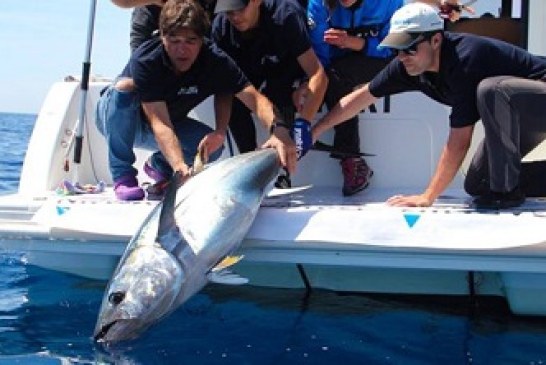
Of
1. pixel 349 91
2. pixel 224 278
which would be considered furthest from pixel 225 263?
pixel 349 91

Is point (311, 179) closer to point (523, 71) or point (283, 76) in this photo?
point (283, 76)

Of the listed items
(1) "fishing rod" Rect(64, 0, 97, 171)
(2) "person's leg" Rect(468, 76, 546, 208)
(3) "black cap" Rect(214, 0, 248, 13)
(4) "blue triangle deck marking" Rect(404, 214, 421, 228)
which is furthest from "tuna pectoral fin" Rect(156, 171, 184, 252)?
(1) "fishing rod" Rect(64, 0, 97, 171)

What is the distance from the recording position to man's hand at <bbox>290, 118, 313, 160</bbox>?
4781 mm

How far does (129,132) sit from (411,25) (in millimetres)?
1858

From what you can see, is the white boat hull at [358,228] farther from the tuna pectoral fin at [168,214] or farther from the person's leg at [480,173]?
the tuna pectoral fin at [168,214]

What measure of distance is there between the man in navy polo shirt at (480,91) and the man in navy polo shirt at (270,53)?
705 mm

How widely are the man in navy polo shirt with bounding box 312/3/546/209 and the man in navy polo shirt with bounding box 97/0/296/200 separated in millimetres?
852

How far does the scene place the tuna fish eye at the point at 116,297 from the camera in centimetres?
358

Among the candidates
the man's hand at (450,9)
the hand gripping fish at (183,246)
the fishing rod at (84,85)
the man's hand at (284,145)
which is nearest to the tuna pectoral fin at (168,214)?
the hand gripping fish at (183,246)

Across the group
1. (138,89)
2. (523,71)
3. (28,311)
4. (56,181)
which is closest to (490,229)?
(523,71)

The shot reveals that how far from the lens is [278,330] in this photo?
4324mm

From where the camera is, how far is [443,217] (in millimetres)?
4031

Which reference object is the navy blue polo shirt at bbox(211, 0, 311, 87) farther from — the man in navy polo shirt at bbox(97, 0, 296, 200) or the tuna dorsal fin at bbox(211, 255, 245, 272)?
the tuna dorsal fin at bbox(211, 255, 245, 272)

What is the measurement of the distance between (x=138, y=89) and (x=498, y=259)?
7.23 ft
